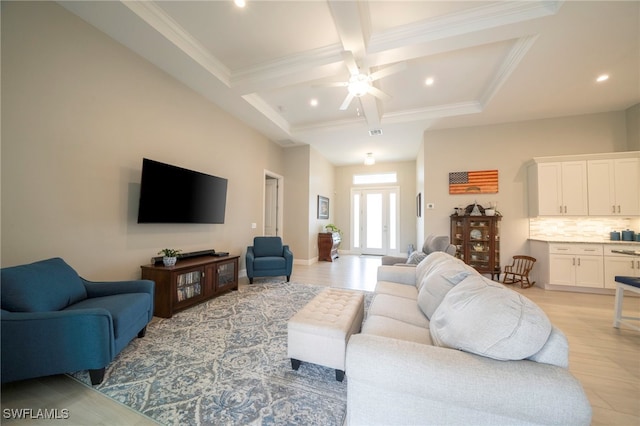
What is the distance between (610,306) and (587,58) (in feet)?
11.0

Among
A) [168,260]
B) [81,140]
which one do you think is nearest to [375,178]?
[168,260]

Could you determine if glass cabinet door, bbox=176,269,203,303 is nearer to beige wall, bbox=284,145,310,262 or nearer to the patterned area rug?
the patterned area rug

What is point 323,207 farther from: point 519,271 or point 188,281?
point 519,271

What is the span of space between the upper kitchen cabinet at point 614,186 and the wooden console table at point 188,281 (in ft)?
20.6

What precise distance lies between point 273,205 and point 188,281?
11.2 feet

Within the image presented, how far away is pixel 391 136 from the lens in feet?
17.8

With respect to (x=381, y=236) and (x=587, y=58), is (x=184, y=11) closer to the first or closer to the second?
(x=587, y=58)

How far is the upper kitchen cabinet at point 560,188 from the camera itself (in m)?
3.94

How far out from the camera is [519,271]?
435cm

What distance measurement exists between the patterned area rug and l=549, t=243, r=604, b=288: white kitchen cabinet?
450cm

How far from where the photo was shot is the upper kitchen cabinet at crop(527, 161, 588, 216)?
3.94m

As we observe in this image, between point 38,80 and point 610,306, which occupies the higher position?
point 38,80

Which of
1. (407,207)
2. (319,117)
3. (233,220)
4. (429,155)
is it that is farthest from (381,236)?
(233,220)

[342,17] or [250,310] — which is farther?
[250,310]
